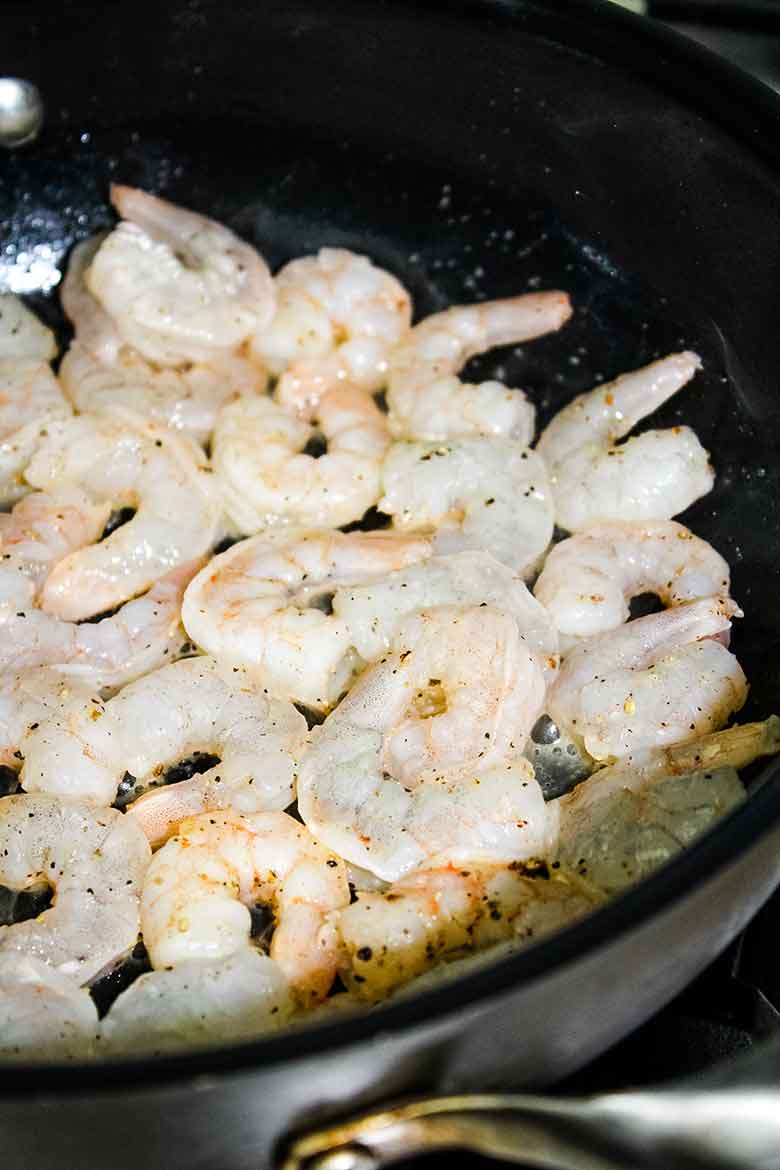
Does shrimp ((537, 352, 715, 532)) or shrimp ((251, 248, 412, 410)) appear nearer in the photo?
shrimp ((537, 352, 715, 532))

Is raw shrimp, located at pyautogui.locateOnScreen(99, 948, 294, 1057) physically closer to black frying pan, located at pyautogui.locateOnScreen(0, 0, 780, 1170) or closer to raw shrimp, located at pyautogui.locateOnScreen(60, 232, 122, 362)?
black frying pan, located at pyautogui.locateOnScreen(0, 0, 780, 1170)

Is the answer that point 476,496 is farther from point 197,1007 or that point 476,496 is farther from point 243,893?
point 197,1007

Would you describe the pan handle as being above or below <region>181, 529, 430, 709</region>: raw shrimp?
above

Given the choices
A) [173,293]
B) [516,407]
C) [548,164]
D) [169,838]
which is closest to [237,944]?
[169,838]

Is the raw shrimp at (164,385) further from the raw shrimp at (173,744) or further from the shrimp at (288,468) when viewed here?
the raw shrimp at (173,744)

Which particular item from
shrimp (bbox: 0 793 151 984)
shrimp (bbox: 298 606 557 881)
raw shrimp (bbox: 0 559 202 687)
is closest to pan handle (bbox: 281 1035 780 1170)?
shrimp (bbox: 298 606 557 881)

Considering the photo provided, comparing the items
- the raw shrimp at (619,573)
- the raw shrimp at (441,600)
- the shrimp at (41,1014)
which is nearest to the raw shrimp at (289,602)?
the raw shrimp at (441,600)

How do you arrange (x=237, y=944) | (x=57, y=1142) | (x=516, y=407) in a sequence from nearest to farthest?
(x=57, y=1142) < (x=237, y=944) < (x=516, y=407)

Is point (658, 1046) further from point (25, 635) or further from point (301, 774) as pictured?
point (25, 635)
